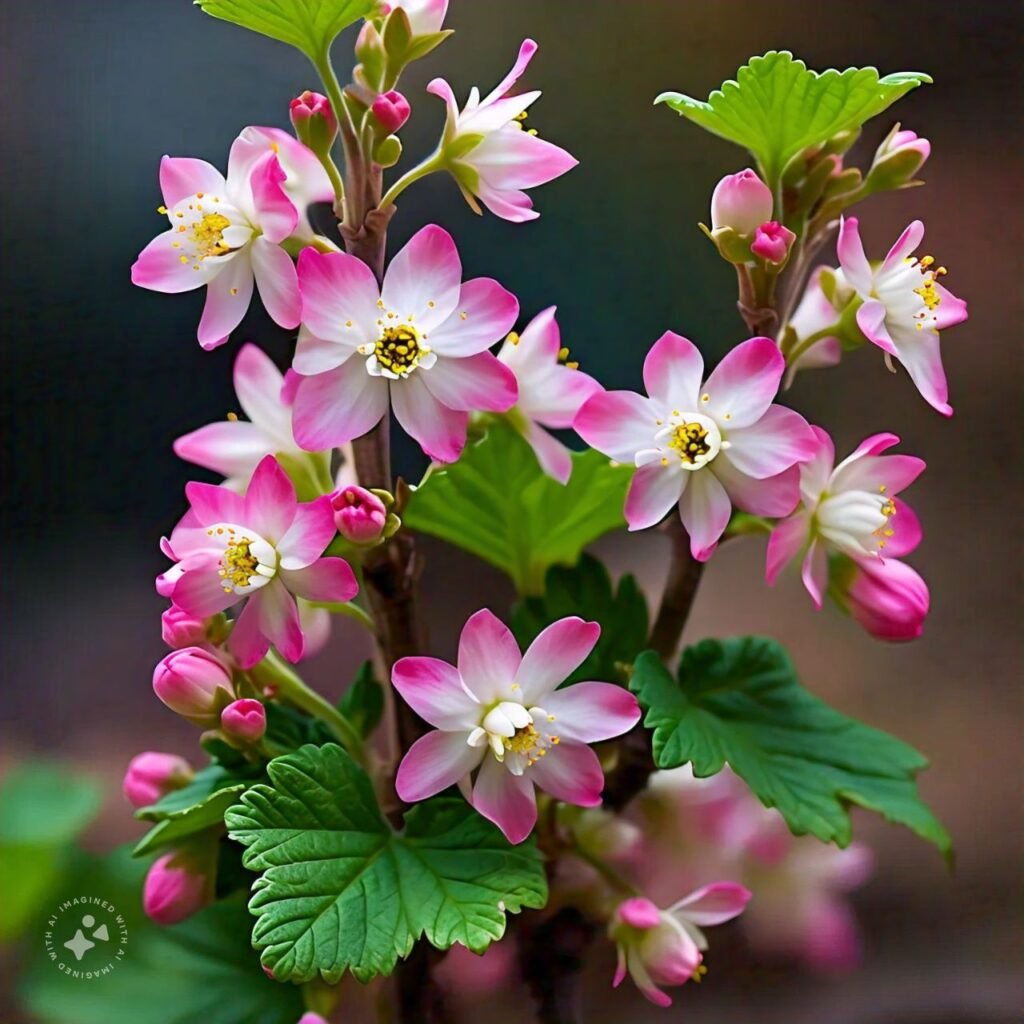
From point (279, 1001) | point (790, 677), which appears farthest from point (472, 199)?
point (279, 1001)

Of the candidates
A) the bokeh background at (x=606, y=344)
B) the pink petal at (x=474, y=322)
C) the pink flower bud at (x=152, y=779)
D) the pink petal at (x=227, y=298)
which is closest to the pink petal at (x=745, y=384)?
the pink petal at (x=474, y=322)

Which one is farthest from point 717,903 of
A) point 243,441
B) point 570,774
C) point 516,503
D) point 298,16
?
point 298,16

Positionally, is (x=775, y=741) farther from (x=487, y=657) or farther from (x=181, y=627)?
(x=181, y=627)

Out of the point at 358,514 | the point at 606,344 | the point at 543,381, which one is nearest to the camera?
the point at 358,514

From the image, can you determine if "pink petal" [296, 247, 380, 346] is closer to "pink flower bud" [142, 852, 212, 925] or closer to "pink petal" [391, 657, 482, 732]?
"pink petal" [391, 657, 482, 732]

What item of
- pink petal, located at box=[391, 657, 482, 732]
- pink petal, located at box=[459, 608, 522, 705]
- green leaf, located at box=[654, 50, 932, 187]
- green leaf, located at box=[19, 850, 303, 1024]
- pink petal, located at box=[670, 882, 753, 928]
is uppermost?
green leaf, located at box=[654, 50, 932, 187]

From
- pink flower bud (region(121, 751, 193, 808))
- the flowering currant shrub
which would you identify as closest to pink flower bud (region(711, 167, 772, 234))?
the flowering currant shrub

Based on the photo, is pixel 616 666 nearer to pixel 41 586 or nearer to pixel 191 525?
pixel 191 525
